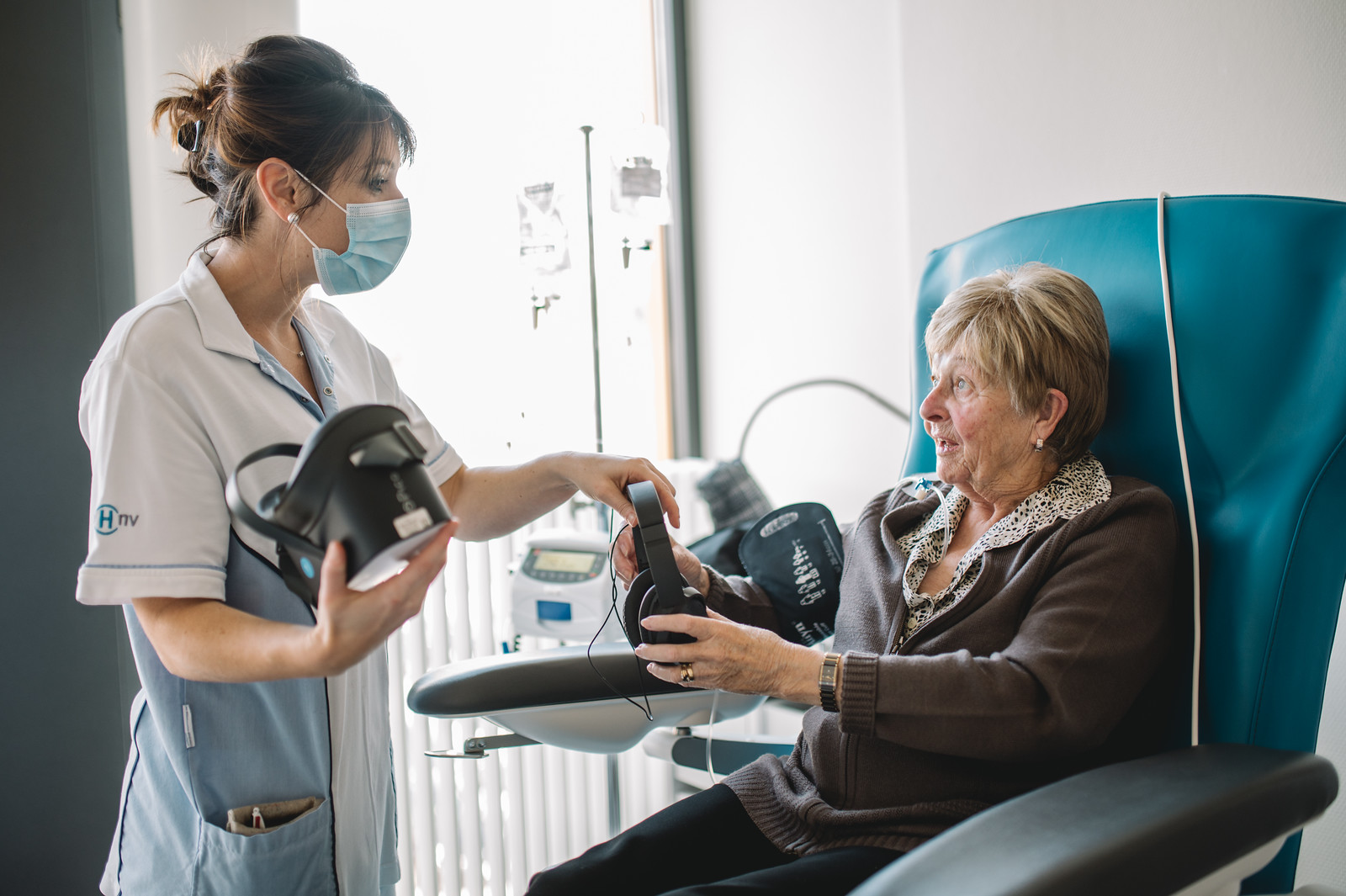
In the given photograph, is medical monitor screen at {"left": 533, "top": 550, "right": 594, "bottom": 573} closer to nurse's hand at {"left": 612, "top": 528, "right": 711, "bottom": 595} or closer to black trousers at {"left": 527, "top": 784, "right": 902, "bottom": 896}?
nurse's hand at {"left": 612, "top": 528, "right": 711, "bottom": 595}

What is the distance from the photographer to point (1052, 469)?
3.60ft

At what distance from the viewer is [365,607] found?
0.71 metres

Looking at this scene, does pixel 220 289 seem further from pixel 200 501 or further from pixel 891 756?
pixel 891 756

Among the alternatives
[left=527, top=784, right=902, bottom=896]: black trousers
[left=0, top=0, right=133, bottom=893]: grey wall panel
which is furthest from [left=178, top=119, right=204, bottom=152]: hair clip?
[left=527, top=784, right=902, bottom=896]: black trousers

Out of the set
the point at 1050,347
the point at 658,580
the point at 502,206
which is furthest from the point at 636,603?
the point at 502,206

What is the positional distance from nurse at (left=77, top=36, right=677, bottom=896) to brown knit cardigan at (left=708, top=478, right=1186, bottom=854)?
405 mm

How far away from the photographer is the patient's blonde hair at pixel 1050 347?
1.04 m

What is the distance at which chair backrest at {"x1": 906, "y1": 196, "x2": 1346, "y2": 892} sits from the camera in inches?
33.7

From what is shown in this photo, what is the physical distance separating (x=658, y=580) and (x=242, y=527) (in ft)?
1.50

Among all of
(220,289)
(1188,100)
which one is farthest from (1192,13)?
(220,289)

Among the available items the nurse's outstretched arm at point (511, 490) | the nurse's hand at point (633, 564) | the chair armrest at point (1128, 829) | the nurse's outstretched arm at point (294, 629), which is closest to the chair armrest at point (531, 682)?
the nurse's hand at point (633, 564)

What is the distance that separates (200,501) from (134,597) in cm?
11

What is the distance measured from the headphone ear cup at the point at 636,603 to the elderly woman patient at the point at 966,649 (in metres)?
0.07

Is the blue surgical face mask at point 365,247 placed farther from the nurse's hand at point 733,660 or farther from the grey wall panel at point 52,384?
the grey wall panel at point 52,384
